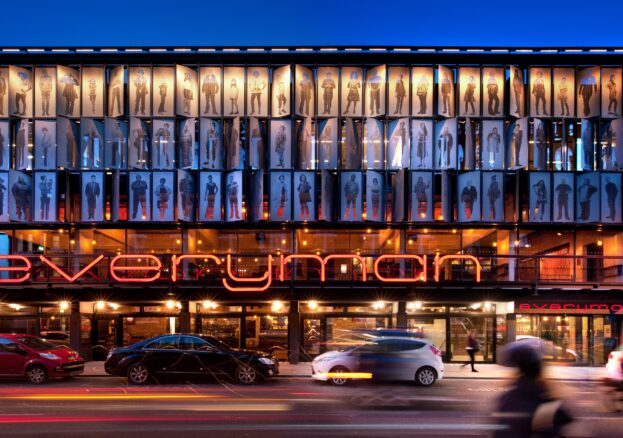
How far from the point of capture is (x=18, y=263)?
25984mm

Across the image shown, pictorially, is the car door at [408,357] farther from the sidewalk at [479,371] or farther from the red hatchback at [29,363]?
the red hatchback at [29,363]

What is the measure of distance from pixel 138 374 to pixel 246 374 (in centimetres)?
331

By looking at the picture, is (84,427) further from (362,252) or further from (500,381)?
(362,252)

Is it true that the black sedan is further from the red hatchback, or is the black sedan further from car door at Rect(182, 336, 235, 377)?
the red hatchback

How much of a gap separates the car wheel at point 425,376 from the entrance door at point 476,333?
319 inches

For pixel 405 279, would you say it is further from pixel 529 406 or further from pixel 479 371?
pixel 529 406

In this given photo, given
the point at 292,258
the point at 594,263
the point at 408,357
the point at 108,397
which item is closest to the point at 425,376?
the point at 408,357

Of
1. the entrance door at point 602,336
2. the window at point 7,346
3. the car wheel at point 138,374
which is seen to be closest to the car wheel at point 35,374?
the window at point 7,346

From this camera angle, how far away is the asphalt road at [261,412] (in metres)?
10.5

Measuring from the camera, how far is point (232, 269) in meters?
24.9

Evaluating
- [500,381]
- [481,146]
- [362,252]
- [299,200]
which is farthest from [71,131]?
[500,381]

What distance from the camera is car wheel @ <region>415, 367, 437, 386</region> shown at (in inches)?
698

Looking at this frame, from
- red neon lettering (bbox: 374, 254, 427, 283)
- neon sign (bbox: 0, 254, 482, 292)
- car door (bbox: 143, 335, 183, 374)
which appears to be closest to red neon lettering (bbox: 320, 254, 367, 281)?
neon sign (bbox: 0, 254, 482, 292)

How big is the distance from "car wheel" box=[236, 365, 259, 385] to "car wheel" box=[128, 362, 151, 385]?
2.74 m
